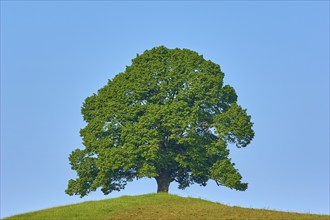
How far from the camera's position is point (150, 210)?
49.6 m

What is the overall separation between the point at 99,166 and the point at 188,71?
13.8 meters

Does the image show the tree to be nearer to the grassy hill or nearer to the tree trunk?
the tree trunk

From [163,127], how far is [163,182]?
20.6 ft

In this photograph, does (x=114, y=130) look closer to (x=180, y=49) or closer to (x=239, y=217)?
(x=180, y=49)

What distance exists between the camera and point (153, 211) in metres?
49.1

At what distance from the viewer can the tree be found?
192 ft

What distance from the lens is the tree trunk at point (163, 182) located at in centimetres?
6122

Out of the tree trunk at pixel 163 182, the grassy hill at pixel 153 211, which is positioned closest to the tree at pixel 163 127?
the tree trunk at pixel 163 182

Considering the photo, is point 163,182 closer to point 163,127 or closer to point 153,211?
point 163,127

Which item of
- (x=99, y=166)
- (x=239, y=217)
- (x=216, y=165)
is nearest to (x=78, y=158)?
(x=99, y=166)

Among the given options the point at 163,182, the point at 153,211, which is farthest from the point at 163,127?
the point at 153,211

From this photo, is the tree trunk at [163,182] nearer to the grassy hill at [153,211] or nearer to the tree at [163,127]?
the tree at [163,127]

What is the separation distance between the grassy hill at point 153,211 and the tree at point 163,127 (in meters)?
4.88
